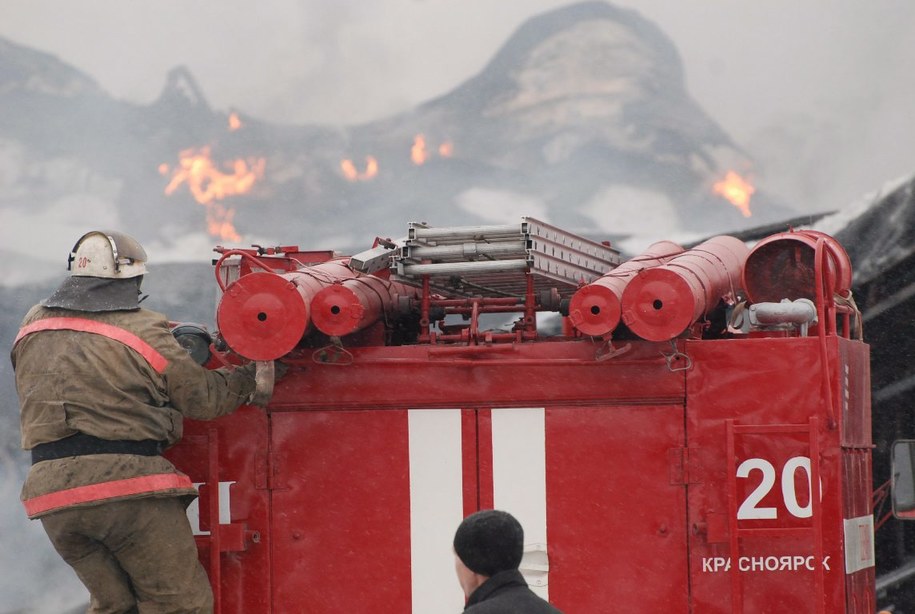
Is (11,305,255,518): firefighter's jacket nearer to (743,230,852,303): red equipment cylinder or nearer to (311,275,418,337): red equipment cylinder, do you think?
(311,275,418,337): red equipment cylinder

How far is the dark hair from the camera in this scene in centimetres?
352

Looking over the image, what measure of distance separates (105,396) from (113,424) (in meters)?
0.13

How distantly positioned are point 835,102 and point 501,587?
7358 millimetres

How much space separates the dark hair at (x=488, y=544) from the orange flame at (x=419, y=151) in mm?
7511

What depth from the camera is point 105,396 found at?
555cm

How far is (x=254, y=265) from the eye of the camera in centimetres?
630

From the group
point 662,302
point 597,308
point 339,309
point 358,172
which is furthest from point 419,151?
point 662,302

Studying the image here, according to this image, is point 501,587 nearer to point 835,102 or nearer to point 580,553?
point 580,553

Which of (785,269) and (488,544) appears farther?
(785,269)

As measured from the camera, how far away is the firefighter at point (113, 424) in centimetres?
550


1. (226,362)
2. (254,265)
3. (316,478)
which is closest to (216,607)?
(316,478)

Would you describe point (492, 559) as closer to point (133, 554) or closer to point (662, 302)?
point (662, 302)

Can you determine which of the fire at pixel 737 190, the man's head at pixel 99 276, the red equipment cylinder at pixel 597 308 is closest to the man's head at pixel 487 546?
the red equipment cylinder at pixel 597 308

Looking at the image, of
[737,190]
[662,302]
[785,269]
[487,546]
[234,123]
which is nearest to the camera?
[487,546]
